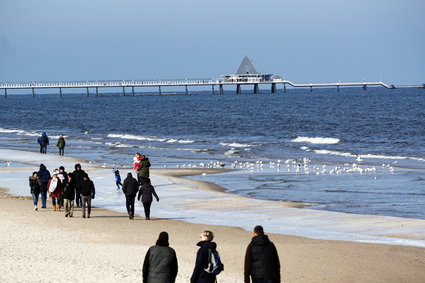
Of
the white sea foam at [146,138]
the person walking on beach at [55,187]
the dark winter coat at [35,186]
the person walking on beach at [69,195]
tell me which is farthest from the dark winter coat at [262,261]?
the white sea foam at [146,138]

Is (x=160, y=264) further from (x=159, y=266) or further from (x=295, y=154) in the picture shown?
(x=295, y=154)

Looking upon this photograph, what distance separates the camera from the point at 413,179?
3116 centimetres

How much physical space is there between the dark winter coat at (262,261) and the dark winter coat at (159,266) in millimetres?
1061

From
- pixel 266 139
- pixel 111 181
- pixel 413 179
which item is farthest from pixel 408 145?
pixel 111 181

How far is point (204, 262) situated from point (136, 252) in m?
6.26

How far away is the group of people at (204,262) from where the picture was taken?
397 inches

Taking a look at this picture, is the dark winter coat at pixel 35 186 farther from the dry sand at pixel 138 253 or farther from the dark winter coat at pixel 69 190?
the dry sand at pixel 138 253

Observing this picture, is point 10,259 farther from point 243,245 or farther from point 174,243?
point 243,245

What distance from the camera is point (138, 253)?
16250 mm

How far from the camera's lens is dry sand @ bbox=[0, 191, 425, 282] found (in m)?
14.2

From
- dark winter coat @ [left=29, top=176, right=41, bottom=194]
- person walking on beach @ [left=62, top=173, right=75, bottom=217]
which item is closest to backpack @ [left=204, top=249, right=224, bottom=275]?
person walking on beach @ [left=62, top=173, right=75, bottom=217]

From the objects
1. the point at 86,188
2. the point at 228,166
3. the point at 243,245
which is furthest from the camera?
the point at 228,166

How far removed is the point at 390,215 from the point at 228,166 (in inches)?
660

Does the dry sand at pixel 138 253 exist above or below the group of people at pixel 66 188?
below
